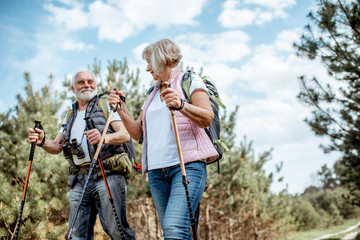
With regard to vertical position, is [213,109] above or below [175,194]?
above

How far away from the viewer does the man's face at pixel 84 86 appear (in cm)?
322

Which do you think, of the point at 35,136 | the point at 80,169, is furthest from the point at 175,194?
the point at 35,136

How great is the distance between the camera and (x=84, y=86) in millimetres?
3266

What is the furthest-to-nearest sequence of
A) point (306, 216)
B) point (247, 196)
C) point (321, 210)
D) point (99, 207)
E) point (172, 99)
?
1. point (321, 210)
2. point (306, 216)
3. point (247, 196)
4. point (99, 207)
5. point (172, 99)

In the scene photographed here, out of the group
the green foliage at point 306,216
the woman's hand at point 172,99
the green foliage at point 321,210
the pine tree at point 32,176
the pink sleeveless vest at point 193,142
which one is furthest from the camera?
the green foliage at point 321,210

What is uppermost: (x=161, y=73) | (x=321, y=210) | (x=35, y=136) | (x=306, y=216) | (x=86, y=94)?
(x=86, y=94)

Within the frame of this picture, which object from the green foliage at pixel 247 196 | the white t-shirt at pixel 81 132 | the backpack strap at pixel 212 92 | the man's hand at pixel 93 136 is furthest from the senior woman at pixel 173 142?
the green foliage at pixel 247 196

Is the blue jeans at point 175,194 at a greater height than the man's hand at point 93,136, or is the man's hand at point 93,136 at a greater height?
the man's hand at point 93,136

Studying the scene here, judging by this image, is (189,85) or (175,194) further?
(189,85)

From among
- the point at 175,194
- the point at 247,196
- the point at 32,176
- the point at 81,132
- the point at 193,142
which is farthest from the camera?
the point at 247,196

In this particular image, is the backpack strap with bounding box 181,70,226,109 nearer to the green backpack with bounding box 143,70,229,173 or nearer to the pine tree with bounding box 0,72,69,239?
the green backpack with bounding box 143,70,229,173

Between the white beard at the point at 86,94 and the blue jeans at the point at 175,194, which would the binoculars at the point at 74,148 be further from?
the blue jeans at the point at 175,194

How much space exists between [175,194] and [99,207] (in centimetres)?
106

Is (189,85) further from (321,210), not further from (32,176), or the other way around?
(321,210)
